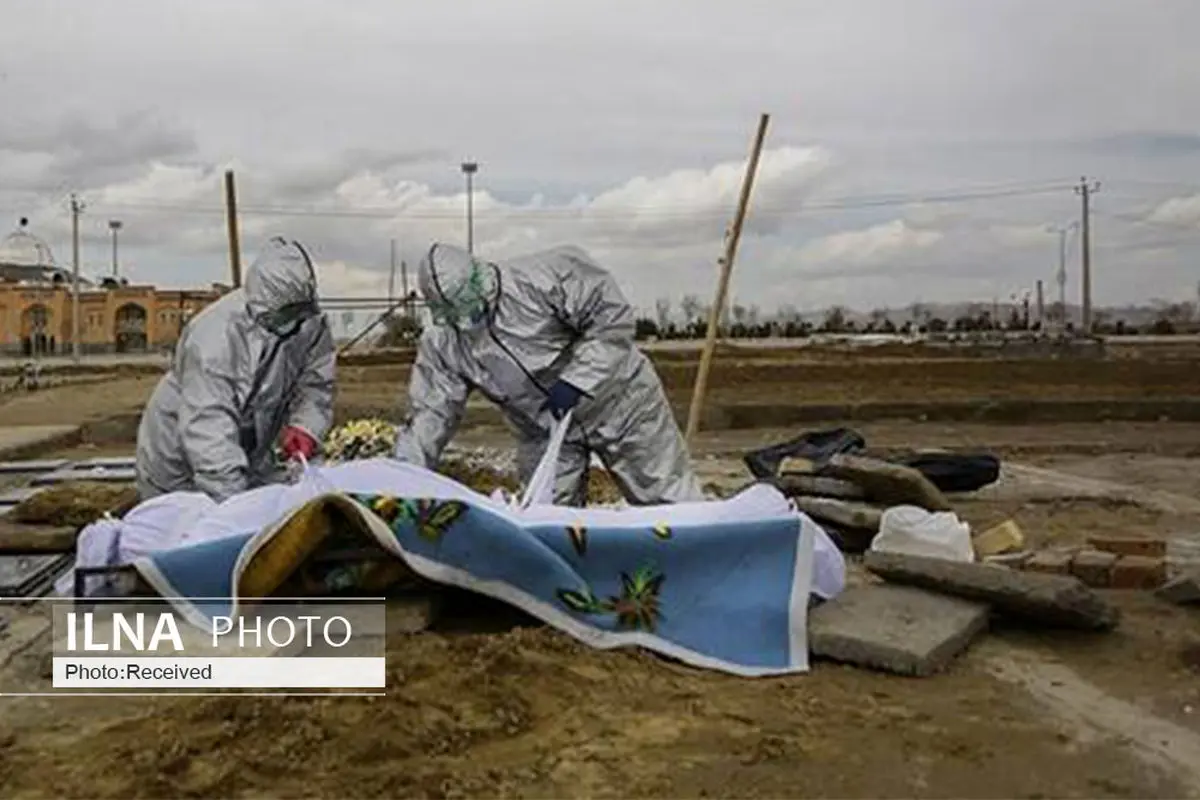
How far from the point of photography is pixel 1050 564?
5.64 m

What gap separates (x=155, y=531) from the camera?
4.84 m

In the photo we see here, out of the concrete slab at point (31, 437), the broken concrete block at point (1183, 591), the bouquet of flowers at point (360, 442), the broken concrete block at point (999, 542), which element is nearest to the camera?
the broken concrete block at point (1183, 591)

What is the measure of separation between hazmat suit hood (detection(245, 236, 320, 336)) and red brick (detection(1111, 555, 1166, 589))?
3.53 meters

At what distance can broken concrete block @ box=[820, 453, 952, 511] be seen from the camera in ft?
22.6

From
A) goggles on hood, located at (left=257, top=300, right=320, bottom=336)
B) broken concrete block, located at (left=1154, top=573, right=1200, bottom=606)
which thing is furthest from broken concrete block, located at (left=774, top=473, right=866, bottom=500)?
goggles on hood, located at (left=257, top=300, right=320, bottom=336)

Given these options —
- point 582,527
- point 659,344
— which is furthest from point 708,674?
point 659,344

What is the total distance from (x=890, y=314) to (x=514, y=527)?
247 feet

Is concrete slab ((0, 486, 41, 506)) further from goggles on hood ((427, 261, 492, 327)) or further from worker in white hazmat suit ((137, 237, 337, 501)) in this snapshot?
goggles on hood ((427, 261, 492, 327))

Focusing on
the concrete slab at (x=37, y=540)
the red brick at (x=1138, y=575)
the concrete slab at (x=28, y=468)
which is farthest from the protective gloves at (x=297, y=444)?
the concrete slab at (x=28, y=468)

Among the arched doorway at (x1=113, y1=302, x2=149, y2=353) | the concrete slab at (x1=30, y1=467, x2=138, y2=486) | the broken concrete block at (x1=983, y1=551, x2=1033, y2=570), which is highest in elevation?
the arched doorway at (x1=113, y1=302, x2=149, y2=353)

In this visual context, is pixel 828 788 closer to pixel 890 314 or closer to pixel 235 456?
pixel 235 456

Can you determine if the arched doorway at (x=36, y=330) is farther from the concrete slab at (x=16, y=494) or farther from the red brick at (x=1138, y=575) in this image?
the red brick at (x=1138, y=575)

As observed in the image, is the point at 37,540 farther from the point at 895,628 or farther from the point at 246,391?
the point at 895,628

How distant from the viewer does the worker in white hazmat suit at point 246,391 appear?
17.8 feet
